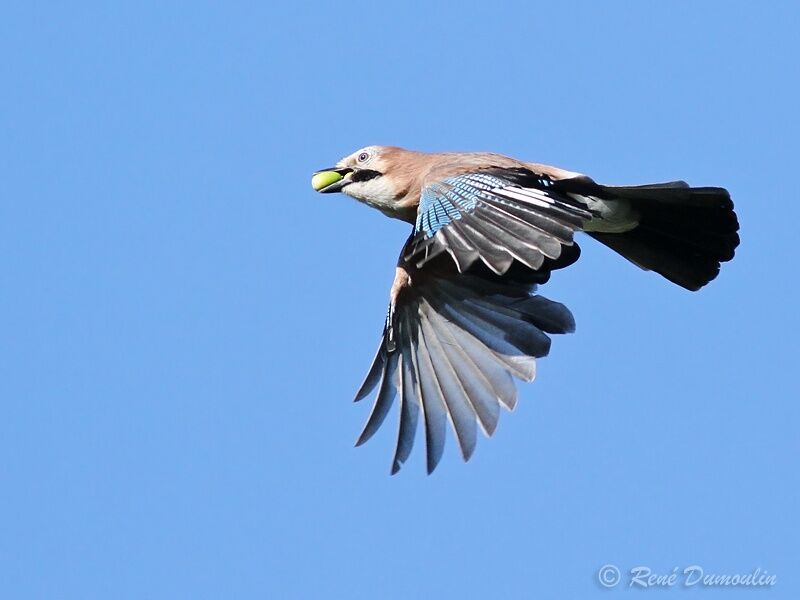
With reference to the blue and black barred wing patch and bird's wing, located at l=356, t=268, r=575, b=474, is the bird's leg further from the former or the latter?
the blue and black barred wing patch

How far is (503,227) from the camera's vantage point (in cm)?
904

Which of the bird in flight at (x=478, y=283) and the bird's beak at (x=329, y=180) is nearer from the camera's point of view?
the bird in flight at (x=478, y=283)

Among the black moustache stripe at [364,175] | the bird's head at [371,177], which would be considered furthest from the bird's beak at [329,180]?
the black moustache stripe at [364,175]

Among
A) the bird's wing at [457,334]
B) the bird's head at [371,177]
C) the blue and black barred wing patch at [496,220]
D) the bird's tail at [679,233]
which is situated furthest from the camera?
the bird's head at [371,177]

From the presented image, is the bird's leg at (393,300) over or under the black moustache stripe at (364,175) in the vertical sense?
under

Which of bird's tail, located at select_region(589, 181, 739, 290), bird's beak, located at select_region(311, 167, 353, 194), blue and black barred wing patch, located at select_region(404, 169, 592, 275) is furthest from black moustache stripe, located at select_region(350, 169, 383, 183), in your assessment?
bird's tail, located at select_region(589, 181, 739, 290)

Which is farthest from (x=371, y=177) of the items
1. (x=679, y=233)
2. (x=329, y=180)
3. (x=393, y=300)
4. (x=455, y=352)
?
(x=679, y=233)

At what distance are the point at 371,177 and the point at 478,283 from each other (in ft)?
4.05

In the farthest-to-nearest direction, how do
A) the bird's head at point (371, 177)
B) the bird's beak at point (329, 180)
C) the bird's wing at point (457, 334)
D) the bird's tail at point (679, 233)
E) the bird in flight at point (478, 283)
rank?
the bird's beak at point (329, 180) < the bird's head at point (371, 177) < the bird's tail at point (679, 233) < the bird in flight at point (478, 283) < the bird's wing at point (457, 334)

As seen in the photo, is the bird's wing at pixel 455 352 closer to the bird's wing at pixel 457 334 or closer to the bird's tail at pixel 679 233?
the bird's wing at pixel 457 334

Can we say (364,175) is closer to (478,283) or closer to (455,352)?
(478,283)

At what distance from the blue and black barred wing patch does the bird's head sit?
1.27m

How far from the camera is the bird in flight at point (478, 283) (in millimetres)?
10516

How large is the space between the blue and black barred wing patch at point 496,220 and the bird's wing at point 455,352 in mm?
1151
